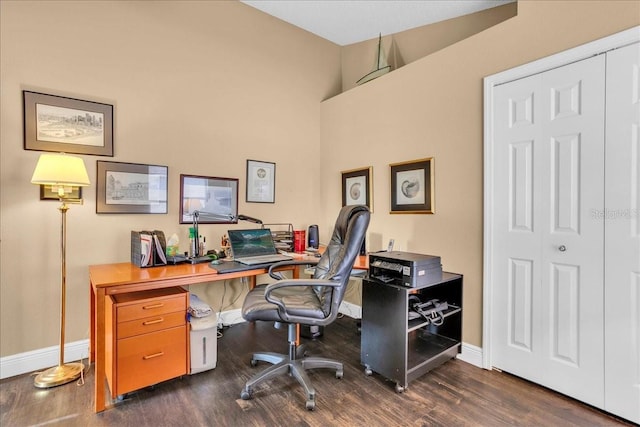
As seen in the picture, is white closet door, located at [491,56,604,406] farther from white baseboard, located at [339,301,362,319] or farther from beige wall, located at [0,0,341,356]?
beige wall, located at [0,0,341,356]

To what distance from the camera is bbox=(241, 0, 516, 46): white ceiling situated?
267cm

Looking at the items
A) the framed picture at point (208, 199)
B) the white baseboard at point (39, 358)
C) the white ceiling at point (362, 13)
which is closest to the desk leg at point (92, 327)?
the white baseboard at point (39, 358)

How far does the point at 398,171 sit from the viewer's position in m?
2.87

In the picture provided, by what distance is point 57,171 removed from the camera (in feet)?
6.31

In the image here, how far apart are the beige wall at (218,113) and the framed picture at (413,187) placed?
0.07m

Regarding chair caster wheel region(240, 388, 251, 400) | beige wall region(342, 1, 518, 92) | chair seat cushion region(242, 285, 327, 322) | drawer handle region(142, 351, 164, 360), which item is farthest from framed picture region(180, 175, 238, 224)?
beige wall region(342, 1, 518, 92)

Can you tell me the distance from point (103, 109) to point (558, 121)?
324cm

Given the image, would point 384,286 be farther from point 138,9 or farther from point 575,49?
point 138,9

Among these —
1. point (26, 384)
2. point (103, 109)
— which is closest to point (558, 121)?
point (103, 109)

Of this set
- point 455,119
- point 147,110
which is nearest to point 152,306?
point 147,110

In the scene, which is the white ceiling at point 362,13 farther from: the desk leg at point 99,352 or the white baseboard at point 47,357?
the desk leg at point 99,352

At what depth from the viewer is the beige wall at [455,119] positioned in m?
1.90

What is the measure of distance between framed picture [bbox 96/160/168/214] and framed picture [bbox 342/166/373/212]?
1802 mm

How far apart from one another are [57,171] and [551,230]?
124 inches
